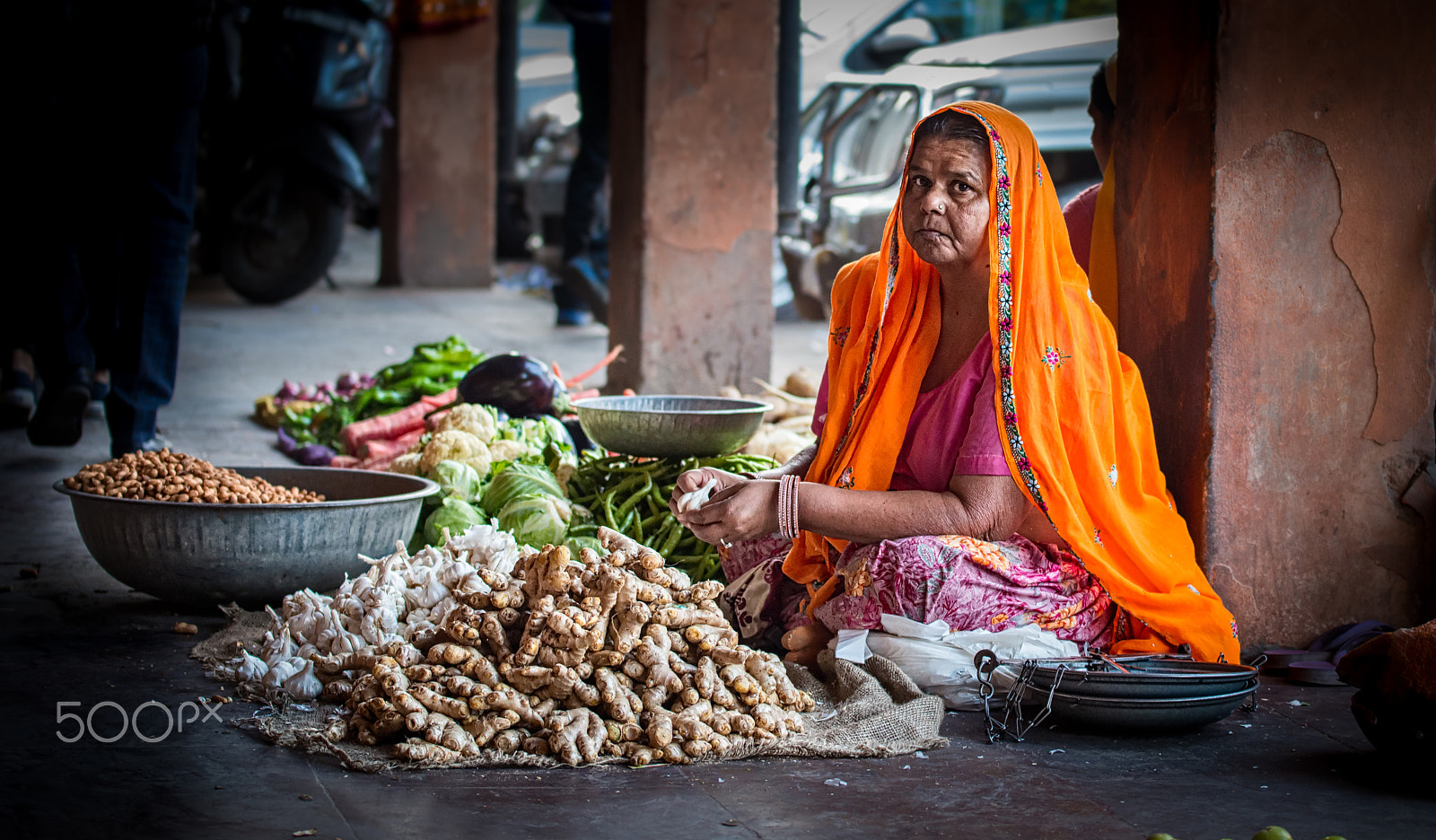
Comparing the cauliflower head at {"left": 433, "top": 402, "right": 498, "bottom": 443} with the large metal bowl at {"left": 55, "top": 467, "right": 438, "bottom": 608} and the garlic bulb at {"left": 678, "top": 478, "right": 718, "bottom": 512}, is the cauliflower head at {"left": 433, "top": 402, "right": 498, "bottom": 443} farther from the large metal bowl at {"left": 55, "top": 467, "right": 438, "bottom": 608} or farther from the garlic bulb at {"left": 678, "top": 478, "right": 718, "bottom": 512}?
the garlic bulb at {"left": 678, "top": 478, "right": 718, "bottom": 512}

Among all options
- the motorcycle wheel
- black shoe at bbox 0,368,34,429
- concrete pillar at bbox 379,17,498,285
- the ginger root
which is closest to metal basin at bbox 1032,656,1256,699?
the ginger root

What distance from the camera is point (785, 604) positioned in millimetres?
2957

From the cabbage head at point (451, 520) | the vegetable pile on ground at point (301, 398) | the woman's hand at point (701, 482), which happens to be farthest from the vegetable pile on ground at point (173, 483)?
the vegetable pile on ground at point (301, 398)

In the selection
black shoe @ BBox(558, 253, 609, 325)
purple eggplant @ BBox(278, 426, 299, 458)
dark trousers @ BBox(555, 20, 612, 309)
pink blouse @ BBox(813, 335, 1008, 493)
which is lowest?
purple eggplant @ BBox(278, 426, 299, 458)

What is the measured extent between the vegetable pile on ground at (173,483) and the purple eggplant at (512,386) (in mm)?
1460

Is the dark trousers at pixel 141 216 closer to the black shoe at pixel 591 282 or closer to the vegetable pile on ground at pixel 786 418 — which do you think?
the vegetable pile on ground at pixel 786 418

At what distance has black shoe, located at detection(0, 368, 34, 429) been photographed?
5.23 m

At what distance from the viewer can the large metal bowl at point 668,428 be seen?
11.4 feet

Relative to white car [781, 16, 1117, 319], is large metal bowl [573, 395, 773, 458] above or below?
below

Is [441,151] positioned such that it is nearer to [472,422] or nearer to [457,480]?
[472,422]

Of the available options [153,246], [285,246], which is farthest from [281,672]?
[285,246]

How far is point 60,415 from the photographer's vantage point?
4.47m

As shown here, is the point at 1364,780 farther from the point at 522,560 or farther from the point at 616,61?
the point at 616,61

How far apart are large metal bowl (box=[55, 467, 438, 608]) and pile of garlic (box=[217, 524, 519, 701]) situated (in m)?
0.11
